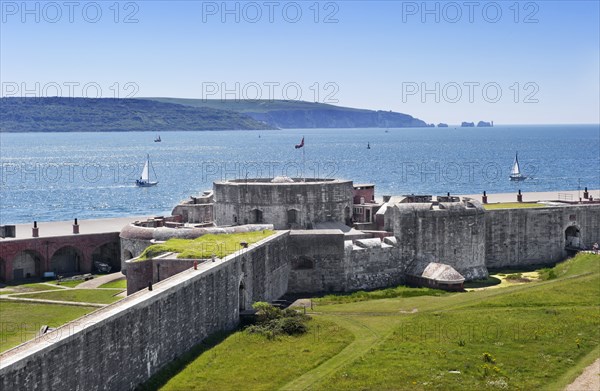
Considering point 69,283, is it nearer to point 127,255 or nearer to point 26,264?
point 127,255

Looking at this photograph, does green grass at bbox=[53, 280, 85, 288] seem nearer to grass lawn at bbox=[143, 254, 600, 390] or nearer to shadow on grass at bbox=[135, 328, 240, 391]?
grass lawn at bbox=[143, 254, 600, 390]

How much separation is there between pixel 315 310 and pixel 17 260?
761 inches

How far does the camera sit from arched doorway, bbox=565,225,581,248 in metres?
58.0

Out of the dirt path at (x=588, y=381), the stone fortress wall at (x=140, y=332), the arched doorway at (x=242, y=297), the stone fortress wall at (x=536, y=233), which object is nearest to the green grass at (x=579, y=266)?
the stone fortress wall at (x=536, y=233)

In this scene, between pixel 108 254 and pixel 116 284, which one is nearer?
pixel 116 284

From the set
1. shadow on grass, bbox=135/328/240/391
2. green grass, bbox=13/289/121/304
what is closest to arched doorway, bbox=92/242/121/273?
green grass, bbox=13/289/121/304

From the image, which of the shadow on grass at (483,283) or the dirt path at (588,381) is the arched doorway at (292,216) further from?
the dirt path at (588,381)

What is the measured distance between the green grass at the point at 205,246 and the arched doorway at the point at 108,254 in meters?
10.3

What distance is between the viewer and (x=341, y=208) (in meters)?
54.3

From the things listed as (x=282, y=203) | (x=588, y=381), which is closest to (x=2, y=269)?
(x=282, y=203)

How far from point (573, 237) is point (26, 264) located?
36.0m

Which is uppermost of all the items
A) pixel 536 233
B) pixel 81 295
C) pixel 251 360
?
pixel 536 233

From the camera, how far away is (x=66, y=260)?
53.8m

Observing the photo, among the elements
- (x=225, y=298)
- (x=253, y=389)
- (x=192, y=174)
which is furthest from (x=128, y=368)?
(x=192, y=174)
